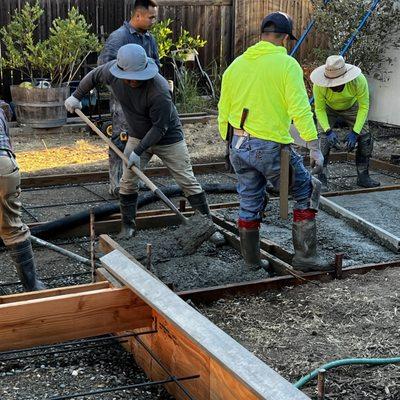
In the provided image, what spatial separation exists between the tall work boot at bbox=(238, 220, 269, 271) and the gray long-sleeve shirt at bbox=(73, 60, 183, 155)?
3.57ft

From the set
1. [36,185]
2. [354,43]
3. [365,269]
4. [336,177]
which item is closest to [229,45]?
[354,43]

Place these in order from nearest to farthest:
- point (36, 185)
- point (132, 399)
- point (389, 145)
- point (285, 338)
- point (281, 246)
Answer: point (132, 399), point (285, 338), point (281, 246), point (36, 185), point (389, 145)

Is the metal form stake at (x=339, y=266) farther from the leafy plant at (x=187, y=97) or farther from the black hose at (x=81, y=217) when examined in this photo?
the leafy plant at (x=187, y=97)

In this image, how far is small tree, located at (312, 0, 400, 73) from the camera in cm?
1216

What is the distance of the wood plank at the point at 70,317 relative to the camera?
3803 millimetres

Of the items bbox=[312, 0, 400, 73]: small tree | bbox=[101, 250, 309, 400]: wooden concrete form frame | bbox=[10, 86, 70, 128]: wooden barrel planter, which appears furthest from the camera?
bbox=[312, 0, 400, 73]: small tree

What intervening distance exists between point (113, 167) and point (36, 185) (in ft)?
4.16

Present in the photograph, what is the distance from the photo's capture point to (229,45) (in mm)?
14328

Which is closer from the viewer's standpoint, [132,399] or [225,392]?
[225,392]

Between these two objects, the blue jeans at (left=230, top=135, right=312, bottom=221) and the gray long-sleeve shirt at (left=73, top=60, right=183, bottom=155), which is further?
the gray long-sleeve shirt at (left=73, top=60, right=183, bottom=155)

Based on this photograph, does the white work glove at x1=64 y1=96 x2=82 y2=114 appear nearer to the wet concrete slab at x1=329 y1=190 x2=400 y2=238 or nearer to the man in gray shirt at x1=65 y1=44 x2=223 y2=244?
the man in gray shirt at x1=65 y1=44 x2=223 y2=244

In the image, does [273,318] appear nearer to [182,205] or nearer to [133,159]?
[133,159]

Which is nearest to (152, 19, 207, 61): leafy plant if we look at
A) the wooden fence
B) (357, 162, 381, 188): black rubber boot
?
the wooden fence

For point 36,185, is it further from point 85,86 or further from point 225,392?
point 225,392
